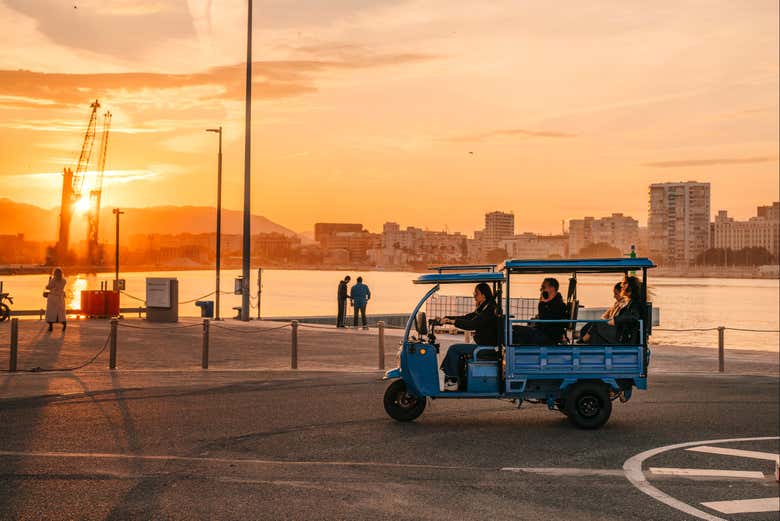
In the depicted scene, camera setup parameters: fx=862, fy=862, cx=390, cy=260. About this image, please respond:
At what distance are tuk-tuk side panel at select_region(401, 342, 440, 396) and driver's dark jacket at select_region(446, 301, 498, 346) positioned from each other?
25.5 inches

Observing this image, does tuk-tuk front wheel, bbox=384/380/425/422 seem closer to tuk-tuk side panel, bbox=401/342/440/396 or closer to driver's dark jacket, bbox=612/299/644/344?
tuk-tuk side panel, bbox=401/342/440/396

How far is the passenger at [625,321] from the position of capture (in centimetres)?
1227

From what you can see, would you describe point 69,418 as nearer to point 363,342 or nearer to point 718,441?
point 718,441

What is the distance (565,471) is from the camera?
9.27 m

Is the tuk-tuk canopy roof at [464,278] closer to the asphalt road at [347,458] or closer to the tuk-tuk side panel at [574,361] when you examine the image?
the tuk-tuk side panel at [574,361]

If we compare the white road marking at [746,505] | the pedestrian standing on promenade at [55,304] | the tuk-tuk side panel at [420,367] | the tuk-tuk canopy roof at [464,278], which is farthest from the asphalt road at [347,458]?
the pedestrian standing on promenade at [55,304]

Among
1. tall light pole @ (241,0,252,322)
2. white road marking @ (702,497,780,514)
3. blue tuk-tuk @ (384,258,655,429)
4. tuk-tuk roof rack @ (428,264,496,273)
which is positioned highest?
tall light pole @ (241,0,252,322)

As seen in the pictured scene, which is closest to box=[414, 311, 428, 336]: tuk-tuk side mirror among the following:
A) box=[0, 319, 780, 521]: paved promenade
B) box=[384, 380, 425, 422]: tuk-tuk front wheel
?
box=[384, 380, 425, 422]: tuk-tuk front wheel

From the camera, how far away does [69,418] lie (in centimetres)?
1214

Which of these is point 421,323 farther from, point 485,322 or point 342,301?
point 342,301

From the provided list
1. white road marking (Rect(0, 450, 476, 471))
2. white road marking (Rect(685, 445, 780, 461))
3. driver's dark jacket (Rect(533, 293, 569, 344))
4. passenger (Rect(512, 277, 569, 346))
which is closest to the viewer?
white road marking (Rect(0, 450, 476, 471))

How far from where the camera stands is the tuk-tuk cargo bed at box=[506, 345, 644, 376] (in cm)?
1211

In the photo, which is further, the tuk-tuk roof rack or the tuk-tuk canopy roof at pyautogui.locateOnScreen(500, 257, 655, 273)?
the tuk-tuk roof rack

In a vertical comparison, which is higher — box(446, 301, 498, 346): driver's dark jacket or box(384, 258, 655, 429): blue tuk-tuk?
→ box(446, 301, 498, 346): driver's dark jacket
